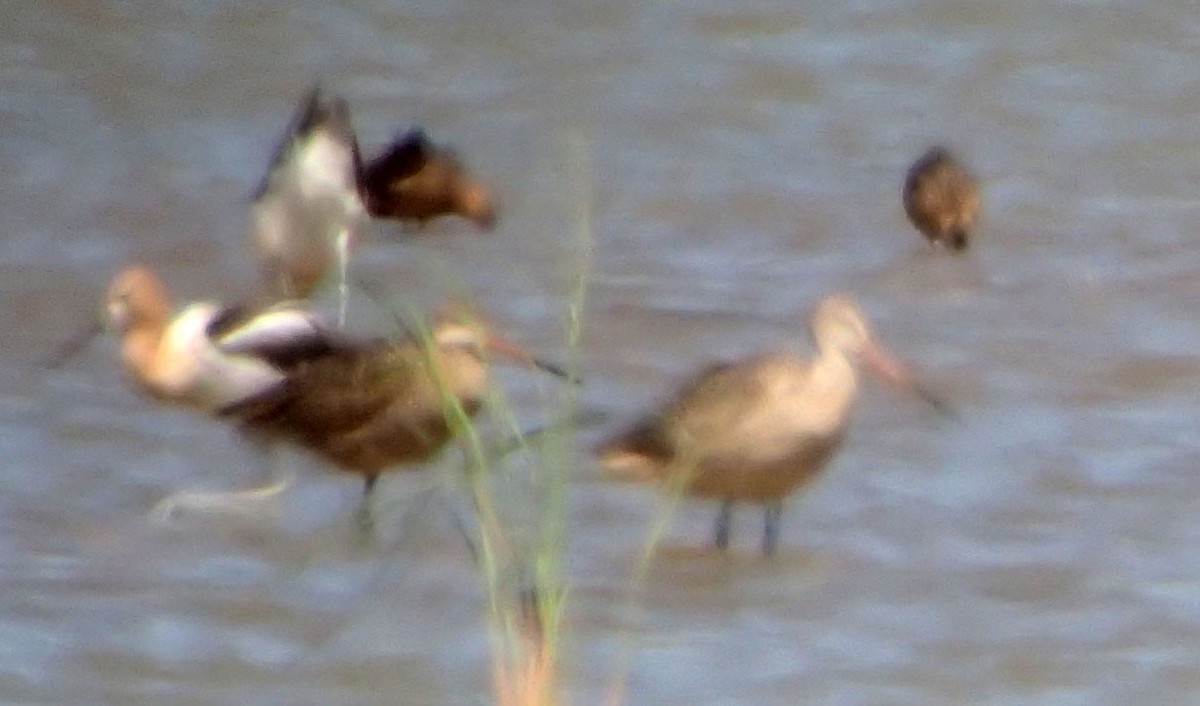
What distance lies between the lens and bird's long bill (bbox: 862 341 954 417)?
7.03 metres

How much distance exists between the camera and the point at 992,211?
1014cm

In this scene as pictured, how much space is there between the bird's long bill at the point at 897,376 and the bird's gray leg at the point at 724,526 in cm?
61

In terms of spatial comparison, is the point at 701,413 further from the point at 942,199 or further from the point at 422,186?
the point at 422,186

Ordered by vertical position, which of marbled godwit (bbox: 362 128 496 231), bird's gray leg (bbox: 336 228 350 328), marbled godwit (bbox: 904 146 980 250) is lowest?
bird's gray leg (bbox: 336 228 350 328)

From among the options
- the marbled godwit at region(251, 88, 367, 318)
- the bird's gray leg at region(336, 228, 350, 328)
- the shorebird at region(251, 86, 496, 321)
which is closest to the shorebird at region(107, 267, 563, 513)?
the bird's gray leg at region(336, 228, 350, 328)

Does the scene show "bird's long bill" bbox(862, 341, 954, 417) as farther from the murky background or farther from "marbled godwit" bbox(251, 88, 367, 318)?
"marbled godwit" bbox(251, 88, 367, 318)

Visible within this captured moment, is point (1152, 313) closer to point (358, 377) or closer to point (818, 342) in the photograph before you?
point (818, 342)

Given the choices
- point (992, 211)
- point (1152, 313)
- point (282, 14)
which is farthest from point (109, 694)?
point (282, 14)

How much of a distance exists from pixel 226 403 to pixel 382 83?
4623mm

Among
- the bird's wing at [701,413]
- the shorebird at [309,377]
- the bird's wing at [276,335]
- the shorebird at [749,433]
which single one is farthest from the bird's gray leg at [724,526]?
the bird's wing at [276,335]

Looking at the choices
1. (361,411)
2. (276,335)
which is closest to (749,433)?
(361,411)

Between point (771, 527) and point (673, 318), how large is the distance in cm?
218

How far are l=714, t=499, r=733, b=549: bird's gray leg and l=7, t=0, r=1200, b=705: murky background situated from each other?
1.7 inches

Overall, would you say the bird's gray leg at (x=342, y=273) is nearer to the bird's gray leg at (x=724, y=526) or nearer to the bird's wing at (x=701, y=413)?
the bird's wing at (x=701, y=413)
